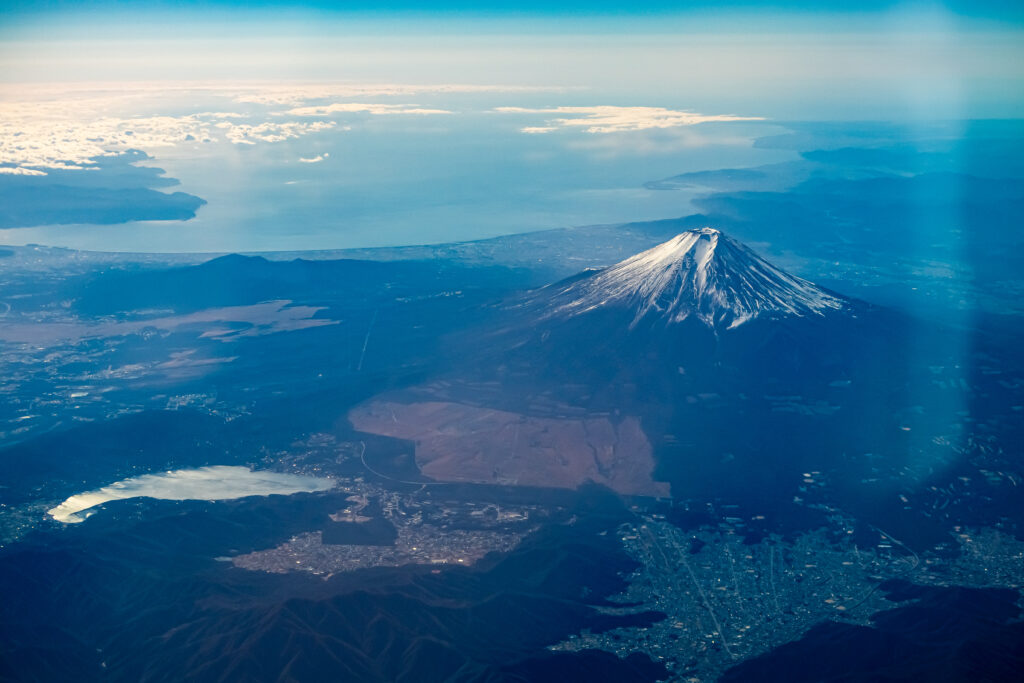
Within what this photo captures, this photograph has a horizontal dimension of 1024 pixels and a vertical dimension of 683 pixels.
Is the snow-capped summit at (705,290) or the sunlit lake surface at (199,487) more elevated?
the snow-capped summit at (705,290)

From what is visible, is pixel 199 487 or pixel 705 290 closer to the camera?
pixel 199 487

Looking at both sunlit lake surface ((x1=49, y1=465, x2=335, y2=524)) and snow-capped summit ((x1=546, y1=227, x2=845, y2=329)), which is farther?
snow-capped summit ((x1=546, y1=227, x2=845, y2=329))

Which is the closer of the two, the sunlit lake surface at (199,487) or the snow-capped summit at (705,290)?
the sunlit lake surface at (199,487)

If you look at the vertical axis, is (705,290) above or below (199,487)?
above

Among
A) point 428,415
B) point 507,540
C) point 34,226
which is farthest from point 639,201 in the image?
point 507,540

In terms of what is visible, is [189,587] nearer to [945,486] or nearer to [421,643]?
[421,643]

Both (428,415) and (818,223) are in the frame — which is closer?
(428,415)

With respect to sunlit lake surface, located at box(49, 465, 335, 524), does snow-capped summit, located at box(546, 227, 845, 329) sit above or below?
above

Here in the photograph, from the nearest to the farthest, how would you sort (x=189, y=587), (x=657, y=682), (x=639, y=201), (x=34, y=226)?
(x=657, y=682) < (x=189, y=587) < (x=34, y=226) < (x=639, y=201)
